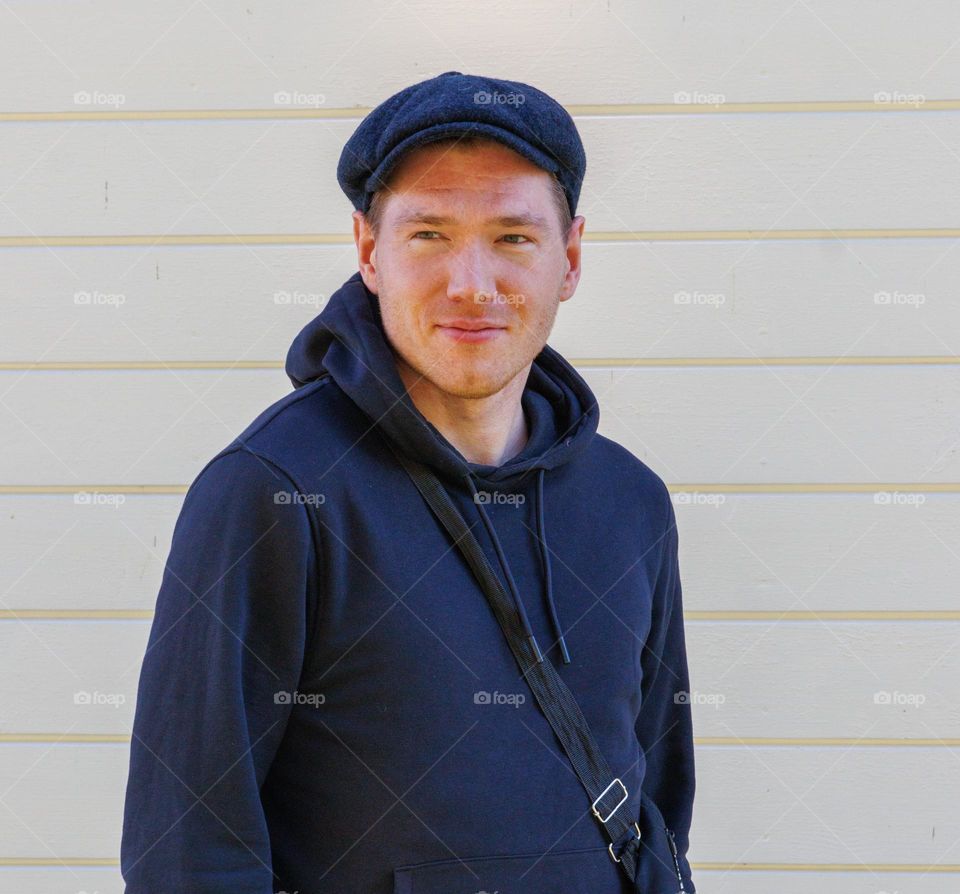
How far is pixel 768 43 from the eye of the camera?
2.85 metres

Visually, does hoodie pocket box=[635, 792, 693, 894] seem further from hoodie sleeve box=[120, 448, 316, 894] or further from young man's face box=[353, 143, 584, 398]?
young man's face box=[353, 143, 584, 398]

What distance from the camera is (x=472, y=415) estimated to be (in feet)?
6.17

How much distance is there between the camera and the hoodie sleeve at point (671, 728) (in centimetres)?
219

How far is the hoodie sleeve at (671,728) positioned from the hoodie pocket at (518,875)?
1.59ft

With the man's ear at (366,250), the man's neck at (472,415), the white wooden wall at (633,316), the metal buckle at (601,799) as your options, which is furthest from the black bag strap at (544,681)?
the white wooden wall at (633,316)

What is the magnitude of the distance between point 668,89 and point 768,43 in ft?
0.92

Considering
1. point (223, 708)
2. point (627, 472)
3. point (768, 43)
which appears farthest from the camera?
point (768, 43)

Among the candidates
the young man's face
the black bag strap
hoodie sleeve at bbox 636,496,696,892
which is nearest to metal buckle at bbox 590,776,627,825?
the black bag strap

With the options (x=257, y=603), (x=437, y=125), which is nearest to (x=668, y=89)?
(x=437, y=125)

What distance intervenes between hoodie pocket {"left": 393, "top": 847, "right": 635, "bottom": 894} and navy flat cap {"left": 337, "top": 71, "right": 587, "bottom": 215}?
1057 mm

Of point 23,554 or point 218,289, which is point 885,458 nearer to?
point 218,289

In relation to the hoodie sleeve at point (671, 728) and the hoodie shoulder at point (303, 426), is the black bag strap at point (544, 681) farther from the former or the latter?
the hoodie sleeve at point (671, 728)

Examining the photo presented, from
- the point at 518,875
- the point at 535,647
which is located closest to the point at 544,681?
the point at 535,647

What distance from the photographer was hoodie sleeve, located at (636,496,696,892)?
7.19ft
